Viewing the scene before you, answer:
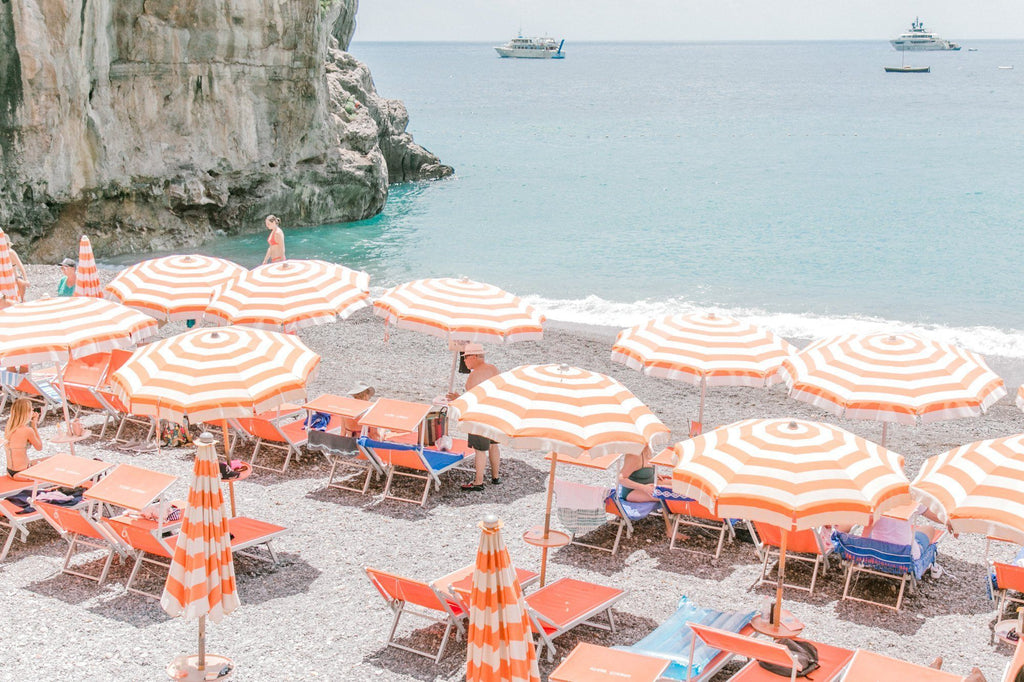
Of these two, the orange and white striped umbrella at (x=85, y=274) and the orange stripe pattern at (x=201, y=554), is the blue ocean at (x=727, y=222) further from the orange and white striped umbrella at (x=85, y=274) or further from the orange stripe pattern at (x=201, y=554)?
the orange stripe pattern at (x=201, y=554)

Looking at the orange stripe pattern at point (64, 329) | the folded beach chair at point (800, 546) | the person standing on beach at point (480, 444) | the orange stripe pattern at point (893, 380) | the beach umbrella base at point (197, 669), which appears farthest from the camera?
the person standing on beach at point (480, 444)

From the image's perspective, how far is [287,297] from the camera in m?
12.7

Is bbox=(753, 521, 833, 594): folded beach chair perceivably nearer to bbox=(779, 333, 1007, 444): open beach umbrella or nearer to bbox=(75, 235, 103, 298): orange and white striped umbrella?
bbox=(779, 333, 1007, 444): open beach umbrella

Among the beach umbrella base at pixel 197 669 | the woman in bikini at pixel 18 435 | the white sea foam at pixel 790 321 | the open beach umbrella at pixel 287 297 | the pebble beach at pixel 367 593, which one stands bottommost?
the white sea foam at pixel 790 321

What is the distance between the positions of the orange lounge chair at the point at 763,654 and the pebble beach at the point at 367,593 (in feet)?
2.99

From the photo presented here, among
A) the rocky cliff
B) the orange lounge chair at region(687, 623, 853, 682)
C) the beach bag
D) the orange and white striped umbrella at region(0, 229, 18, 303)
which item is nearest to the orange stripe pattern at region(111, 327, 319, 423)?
the orange lounge chair at region(687, 623, 853, 682)

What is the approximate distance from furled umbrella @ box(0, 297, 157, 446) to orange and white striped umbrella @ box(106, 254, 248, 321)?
133 cm

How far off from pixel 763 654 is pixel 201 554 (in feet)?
13.3

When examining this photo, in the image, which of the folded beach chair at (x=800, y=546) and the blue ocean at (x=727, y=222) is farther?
the blue ocean at (x=727, y=222)

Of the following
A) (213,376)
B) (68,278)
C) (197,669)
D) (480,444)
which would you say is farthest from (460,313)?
(68,278)

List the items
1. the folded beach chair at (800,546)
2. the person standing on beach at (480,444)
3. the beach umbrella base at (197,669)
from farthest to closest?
the person standing on beach at (480,444), the folded beach chair at (800,546), the beach umbrella base at (197,669)

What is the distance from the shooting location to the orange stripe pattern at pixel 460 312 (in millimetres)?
11633

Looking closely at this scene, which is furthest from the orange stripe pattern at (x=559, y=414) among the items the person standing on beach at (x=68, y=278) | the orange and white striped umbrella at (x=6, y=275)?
the orange and white striped umbrella at (x=6, y=275)

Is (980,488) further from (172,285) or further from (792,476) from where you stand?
(172,285)
